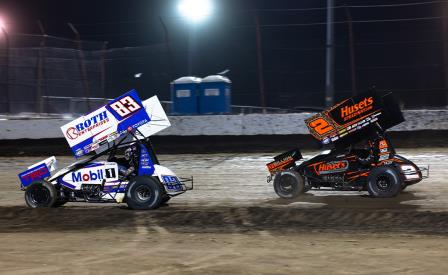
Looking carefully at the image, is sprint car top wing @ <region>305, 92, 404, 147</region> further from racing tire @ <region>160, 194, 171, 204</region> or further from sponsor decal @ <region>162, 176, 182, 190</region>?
racing tire @ <region>160, 194, 171, 204</region>

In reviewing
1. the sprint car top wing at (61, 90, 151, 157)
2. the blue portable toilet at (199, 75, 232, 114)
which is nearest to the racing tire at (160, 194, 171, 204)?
the sprint car top wing at (61, 90, 151, 157)

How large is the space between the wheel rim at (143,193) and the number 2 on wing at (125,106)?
1128mm

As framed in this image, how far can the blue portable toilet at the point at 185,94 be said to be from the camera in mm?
19312

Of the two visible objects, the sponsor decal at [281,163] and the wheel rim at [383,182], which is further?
the sponsor decal at [281,163]

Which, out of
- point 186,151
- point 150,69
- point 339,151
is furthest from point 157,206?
point 150,69

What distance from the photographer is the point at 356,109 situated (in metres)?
10.5

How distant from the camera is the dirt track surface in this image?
6496 millimetres

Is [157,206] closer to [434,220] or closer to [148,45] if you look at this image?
[434,220]

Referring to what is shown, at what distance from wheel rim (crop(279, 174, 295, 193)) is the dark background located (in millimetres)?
7264

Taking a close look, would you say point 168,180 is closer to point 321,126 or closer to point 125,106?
point 125,106

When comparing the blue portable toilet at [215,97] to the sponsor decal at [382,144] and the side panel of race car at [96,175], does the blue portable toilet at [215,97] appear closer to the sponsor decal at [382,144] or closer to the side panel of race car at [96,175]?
the sponsor decal at [382,144]

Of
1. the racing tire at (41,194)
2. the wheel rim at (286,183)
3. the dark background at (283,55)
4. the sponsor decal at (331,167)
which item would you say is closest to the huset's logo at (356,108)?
the sponsor decal at (331,167)

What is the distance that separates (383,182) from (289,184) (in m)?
1.53

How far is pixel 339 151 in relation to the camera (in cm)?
1087
